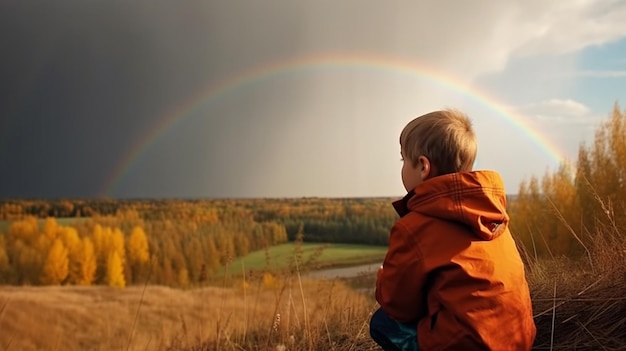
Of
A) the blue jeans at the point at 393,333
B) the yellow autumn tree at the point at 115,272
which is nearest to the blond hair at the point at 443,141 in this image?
the blue jeans at the point at 393,333

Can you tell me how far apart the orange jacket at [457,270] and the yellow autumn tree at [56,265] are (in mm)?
46332

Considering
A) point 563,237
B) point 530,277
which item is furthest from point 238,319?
point 563,237

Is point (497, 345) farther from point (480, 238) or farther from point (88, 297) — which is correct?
point (88, 297)

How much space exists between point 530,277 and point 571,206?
10.3 metres

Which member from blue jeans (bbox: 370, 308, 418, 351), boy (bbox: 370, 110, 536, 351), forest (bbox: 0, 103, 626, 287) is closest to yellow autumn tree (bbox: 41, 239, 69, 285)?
forest (bbox: 0, 103, 626, 287)

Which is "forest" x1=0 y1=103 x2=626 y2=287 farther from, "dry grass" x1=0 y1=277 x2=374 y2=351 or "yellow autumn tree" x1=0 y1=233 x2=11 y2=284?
"dry grass" x1=0 y1=277 x2=374 y2=351

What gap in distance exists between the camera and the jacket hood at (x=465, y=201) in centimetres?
170

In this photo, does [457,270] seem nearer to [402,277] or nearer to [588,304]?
[402,277]

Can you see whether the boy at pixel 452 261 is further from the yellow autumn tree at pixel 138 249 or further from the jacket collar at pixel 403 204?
the yellow autumn tree at pixel 138 249

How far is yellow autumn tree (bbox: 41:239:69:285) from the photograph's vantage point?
1656 inches

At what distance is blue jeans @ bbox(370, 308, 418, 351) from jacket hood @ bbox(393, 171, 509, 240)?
0.43 metres

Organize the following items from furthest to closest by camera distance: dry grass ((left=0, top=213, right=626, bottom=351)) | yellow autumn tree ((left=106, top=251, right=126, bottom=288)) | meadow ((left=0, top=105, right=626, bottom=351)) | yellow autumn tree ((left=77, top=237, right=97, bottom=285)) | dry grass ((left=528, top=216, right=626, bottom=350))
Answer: yellow autumn tree ((left=77, top=237, right=97, bottom=285)) < yellow autumn tree ((left=106, top=251, right=126, bottom=288)) < meadow ((left=0, top=105, right=626, bottom=351)) < dry grass ((left=0, top=213, right=626, bottom=351)) < dry grass ((left=528, top=216, right=626, bottom=350))

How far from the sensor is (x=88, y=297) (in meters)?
32.4

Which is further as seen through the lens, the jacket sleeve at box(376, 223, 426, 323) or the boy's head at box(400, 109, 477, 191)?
the boy's head at box(400, 109, 477, 191)
